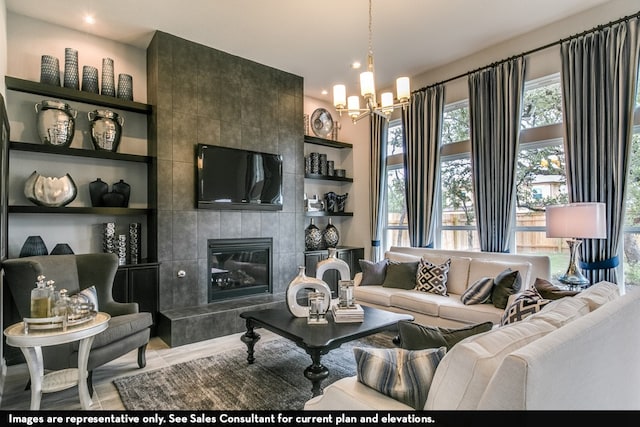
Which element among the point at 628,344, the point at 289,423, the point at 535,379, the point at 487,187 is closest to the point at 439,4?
the point at 487,187

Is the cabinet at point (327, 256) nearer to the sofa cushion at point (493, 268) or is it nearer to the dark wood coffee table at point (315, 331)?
the sofa cushion at point (493, 268)

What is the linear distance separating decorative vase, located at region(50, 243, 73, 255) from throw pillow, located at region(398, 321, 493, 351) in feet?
11.9

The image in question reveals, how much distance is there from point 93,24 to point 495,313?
5073 millimetres

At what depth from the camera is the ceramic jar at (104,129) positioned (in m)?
3.88

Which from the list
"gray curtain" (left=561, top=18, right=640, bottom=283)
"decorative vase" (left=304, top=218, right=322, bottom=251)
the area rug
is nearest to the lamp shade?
"gray curtain" (left=561, top=18, right=640, bottom=283)

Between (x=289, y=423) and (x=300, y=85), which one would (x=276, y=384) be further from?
(x=300, y=85)

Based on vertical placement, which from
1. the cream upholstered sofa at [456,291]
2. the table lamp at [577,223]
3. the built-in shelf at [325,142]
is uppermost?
the built-in shelf at [325,142]

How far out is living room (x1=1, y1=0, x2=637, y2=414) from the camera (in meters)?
3.71

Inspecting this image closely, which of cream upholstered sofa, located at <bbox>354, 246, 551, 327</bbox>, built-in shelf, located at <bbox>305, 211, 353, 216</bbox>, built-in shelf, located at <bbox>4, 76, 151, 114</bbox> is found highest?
built-in shelf, located at <bbox>4, 76, 151, 114</bbox>

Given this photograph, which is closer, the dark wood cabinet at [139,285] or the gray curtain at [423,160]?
the dark wood cabinet at [139,285]

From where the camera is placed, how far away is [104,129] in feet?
12.8

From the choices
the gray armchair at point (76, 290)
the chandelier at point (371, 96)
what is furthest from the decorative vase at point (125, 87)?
the chandelier at point (371, 96)

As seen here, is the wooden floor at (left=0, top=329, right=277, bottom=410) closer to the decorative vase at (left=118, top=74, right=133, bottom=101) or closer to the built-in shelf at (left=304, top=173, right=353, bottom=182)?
the built-in shelf at (left=304, top=173, right=353, bottom=182)

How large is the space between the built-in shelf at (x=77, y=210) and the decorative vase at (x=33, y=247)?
281mm
